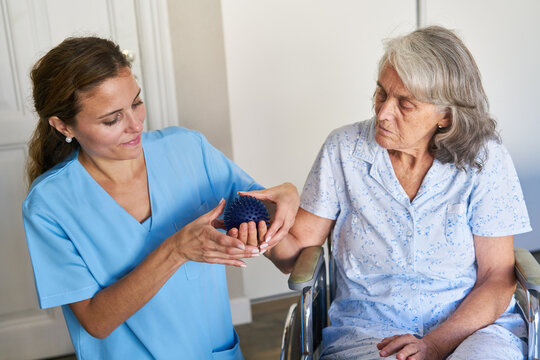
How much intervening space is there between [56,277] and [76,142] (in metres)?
0.37

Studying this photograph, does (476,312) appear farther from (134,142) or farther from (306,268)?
(134,142)

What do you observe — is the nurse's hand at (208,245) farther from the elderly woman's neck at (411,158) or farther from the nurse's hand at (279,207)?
the elderly woman's neck at (411,158)

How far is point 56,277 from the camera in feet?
4.31

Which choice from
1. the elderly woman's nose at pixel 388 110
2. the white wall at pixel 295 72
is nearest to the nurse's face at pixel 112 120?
the elderly woman's nose at pixel 388 110

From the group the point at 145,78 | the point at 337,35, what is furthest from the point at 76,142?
the point at 337,35

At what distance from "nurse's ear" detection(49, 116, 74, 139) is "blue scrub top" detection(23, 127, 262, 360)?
82 millimetres

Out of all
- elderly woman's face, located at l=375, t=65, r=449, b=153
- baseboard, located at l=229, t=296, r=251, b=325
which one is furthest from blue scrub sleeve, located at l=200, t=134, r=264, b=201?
baseboard, located at l=229, t=296, r=251, b=325

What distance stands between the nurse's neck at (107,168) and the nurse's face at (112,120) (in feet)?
0.13

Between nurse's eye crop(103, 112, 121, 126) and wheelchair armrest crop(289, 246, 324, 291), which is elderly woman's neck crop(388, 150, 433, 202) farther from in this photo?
nurse's eye crop(103, 112, 121, 126)

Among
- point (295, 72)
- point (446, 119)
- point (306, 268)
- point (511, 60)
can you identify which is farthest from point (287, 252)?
point (511, 60)

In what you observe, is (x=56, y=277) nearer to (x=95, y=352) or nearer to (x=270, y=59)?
(x=95, y=352)

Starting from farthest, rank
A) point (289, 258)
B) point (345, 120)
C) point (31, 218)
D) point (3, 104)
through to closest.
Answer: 1. point (345, 120)
2. point (3, 104)
3. point (289, 258)
4. point (31, 218)

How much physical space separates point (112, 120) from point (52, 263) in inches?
14.9

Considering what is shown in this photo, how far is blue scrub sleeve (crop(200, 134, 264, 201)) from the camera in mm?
1554
